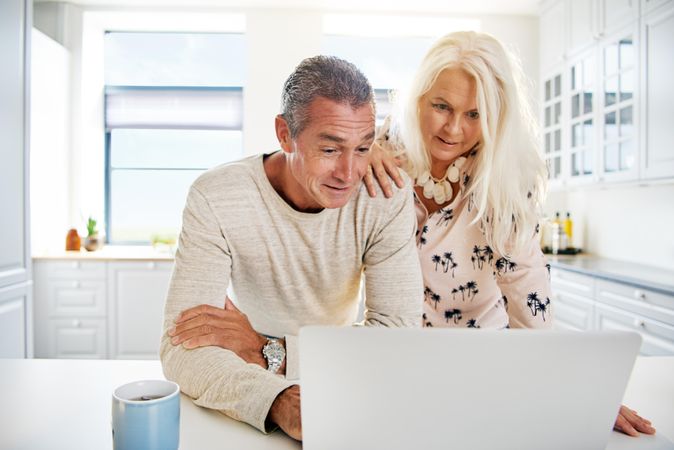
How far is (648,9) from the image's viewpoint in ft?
9.32

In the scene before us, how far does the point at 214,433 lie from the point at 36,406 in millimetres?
367

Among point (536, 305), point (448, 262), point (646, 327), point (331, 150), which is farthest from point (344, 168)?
point (646, 327)

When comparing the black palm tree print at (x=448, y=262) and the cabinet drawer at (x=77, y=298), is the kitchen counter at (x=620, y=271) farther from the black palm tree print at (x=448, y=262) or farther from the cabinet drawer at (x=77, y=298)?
the cabinet drawer at (x=77, y=298)

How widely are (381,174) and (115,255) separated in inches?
126

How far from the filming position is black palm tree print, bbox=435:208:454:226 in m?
1.55

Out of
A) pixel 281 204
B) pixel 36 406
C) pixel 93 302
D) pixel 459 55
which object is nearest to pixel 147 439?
pixel 36 406

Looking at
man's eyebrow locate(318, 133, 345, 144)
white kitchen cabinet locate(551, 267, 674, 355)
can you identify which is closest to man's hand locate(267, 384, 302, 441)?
man's eyebrow locate(318, 133, 345, 144)

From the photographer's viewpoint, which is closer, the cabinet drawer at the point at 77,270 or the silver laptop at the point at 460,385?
the silver laptop at the point at 460,385

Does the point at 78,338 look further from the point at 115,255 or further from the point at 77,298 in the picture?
the point at 115,255

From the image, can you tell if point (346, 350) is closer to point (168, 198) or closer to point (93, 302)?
point (93, 302)

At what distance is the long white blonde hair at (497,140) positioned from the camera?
145 centimetres

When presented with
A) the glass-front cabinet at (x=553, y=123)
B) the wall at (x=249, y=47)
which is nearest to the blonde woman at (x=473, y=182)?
the glass-front cabinet at (x=553, y=123)

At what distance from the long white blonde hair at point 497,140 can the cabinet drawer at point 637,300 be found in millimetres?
1386

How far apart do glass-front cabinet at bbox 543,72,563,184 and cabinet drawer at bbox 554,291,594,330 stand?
993mm
